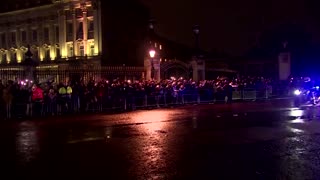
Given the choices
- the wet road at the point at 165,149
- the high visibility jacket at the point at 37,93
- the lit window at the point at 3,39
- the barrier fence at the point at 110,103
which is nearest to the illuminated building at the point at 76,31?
the lit window at the point at 3,39

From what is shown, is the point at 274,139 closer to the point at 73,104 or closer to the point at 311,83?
the point at 73,104

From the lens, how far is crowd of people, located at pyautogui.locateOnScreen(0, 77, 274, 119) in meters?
23.5

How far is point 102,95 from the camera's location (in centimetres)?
2638

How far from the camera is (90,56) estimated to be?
79.8 meters

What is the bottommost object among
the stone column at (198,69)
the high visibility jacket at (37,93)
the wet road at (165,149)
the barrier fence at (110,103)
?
the wet road at (165,149)

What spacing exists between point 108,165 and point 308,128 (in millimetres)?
8404

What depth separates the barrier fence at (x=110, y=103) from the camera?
931 inches

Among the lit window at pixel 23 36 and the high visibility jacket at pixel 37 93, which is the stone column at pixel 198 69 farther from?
the lit window at pixel 23 36

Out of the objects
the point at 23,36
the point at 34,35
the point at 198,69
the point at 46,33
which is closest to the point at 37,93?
the point at 198,69

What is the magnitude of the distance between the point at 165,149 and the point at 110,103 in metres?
15.0

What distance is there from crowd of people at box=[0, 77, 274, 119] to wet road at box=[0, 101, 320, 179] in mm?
4047

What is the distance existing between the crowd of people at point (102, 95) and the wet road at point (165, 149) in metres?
4.05

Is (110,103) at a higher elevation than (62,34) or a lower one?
lower

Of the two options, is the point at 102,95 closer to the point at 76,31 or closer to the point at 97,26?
the point at 97,26
